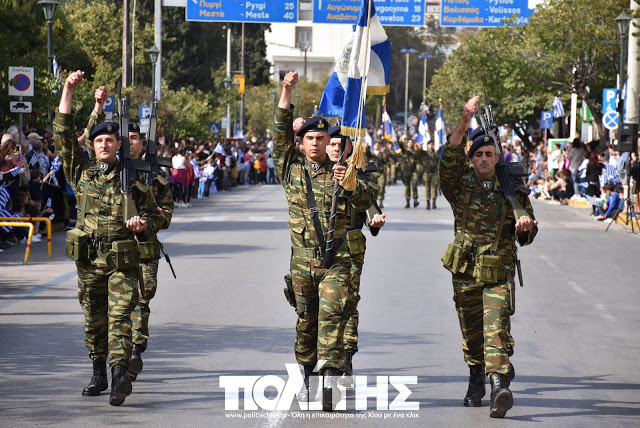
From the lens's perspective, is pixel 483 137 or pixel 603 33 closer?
pixel 483 137

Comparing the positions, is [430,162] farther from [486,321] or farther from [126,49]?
[486,321]

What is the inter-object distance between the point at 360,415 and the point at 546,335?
12.3 feet

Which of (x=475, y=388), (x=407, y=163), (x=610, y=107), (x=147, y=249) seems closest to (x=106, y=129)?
(x=147, y=249)

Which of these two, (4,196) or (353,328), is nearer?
(353,328)

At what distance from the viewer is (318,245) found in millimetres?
7402

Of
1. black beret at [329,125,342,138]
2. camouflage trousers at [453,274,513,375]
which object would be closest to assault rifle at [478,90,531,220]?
camouflage trousers at [453,274,513,375]

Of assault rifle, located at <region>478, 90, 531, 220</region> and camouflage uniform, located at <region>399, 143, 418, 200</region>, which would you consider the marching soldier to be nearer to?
camouflage uniform, located at <region>399, 143, 418, 200</region>

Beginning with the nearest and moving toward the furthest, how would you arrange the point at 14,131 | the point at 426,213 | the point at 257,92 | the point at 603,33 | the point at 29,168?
the point at 29,168
the point at 14,131
the point at 426,213
the point at 603,33
the point at 257,92

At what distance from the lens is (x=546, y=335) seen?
10.6m

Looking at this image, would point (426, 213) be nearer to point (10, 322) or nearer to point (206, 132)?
point (10, 322)

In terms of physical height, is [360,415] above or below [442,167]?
below

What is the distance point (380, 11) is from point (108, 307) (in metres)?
32.6

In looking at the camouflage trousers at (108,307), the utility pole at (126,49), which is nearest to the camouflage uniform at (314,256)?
the camouflage trousers at (108,307)

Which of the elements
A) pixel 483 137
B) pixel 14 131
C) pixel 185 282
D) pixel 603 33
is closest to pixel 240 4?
pixel 603 33
